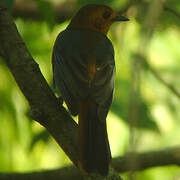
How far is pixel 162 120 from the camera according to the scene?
4625mm

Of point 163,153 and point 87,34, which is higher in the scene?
point 87,34

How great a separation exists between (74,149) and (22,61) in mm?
615

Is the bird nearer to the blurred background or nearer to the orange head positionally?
the orange head

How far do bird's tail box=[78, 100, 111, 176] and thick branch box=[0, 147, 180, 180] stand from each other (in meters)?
0.87

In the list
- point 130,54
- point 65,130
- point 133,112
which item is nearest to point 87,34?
point 130,54

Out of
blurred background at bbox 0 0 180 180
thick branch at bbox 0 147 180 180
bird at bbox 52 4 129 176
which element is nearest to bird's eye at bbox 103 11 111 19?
bird at bbox 52 4 129 176

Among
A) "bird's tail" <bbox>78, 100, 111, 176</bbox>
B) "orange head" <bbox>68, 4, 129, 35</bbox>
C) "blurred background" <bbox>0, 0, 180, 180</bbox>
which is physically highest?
"bird's tail" <bbox>78, 100, 111, 176</bbox>

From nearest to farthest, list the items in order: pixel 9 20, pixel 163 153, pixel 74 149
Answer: pixel 74 149, pixel 9 20, pixel 163 153

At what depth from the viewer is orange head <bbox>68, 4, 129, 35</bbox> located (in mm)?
4520

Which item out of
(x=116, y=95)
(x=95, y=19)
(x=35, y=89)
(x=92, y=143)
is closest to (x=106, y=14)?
(x=95, y=19)

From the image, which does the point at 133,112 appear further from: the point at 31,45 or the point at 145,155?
the point at 31,45

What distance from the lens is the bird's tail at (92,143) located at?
244 cm

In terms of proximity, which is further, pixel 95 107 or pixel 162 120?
pixel 162 120

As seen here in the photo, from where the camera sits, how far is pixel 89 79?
315cm
